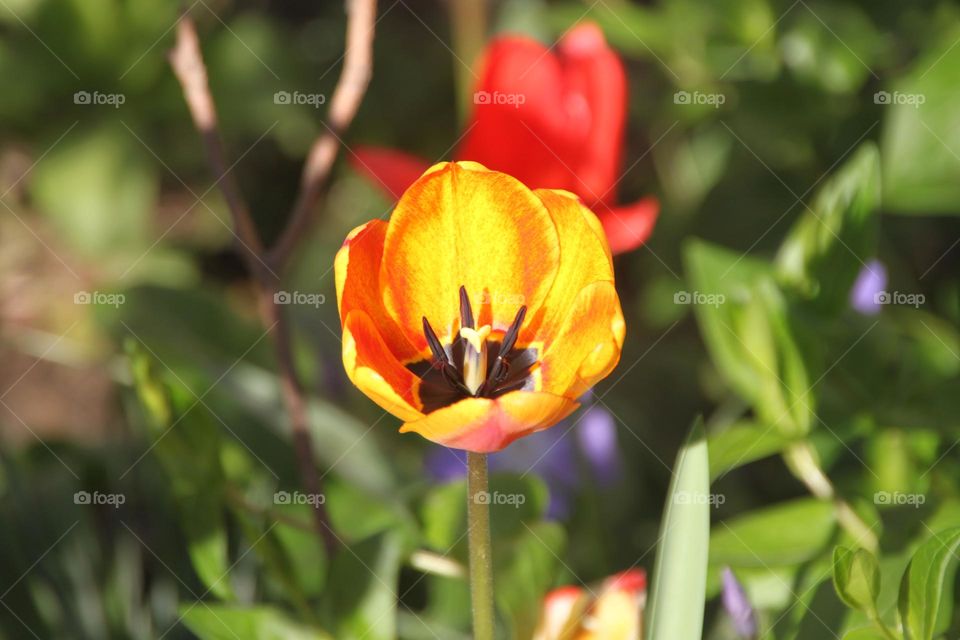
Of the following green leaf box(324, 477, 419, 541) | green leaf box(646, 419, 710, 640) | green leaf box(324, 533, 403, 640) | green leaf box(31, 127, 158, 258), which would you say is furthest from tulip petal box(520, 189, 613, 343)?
→ green leaf box(31, 127, 158, 258)

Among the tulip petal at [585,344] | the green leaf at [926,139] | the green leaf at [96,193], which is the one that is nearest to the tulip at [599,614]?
the tulip petal at [585,344]

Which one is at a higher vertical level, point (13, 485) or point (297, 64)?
point (297, 64)

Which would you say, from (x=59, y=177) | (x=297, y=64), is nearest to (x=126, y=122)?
(x=59, y=177)

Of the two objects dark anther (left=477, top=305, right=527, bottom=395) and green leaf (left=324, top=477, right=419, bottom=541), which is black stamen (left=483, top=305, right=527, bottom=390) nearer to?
dark anther (left=477, top=305, right=527, bottom=395)

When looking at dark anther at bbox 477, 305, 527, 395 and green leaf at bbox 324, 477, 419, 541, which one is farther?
green leaf at bbox 324, 477, 419, 541

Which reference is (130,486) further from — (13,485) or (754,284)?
(754,284)

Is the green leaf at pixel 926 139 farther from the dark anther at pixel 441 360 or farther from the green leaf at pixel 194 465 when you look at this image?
the green leaf at pixel 194 465

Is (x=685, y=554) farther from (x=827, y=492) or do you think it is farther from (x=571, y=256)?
(x=827, y=492)
